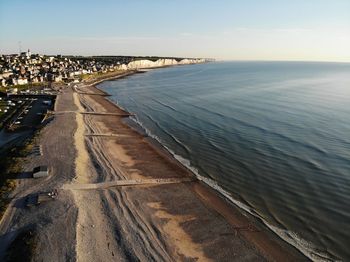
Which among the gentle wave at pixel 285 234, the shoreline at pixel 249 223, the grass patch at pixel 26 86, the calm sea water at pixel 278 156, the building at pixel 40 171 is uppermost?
the building at pixel 40 171

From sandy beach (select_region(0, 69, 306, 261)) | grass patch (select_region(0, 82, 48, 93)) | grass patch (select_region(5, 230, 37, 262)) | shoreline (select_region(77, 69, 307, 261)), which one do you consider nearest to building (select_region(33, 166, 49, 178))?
sandy beach (select_region(0, 69, 306, 261))

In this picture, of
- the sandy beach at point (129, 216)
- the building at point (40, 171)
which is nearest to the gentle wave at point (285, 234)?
the sandy beach at point (129, 216)

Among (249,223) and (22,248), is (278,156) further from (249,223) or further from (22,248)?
Result: (22,248)

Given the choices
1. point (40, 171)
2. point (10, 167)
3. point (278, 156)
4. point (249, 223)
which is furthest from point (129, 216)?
point (278, 156)

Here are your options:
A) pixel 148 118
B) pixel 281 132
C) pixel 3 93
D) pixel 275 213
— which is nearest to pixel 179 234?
pixel 275 213

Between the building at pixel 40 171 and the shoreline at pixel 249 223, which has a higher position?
the building at pixel 40 171

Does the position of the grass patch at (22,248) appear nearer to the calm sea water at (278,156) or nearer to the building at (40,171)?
the building at (40,171)
